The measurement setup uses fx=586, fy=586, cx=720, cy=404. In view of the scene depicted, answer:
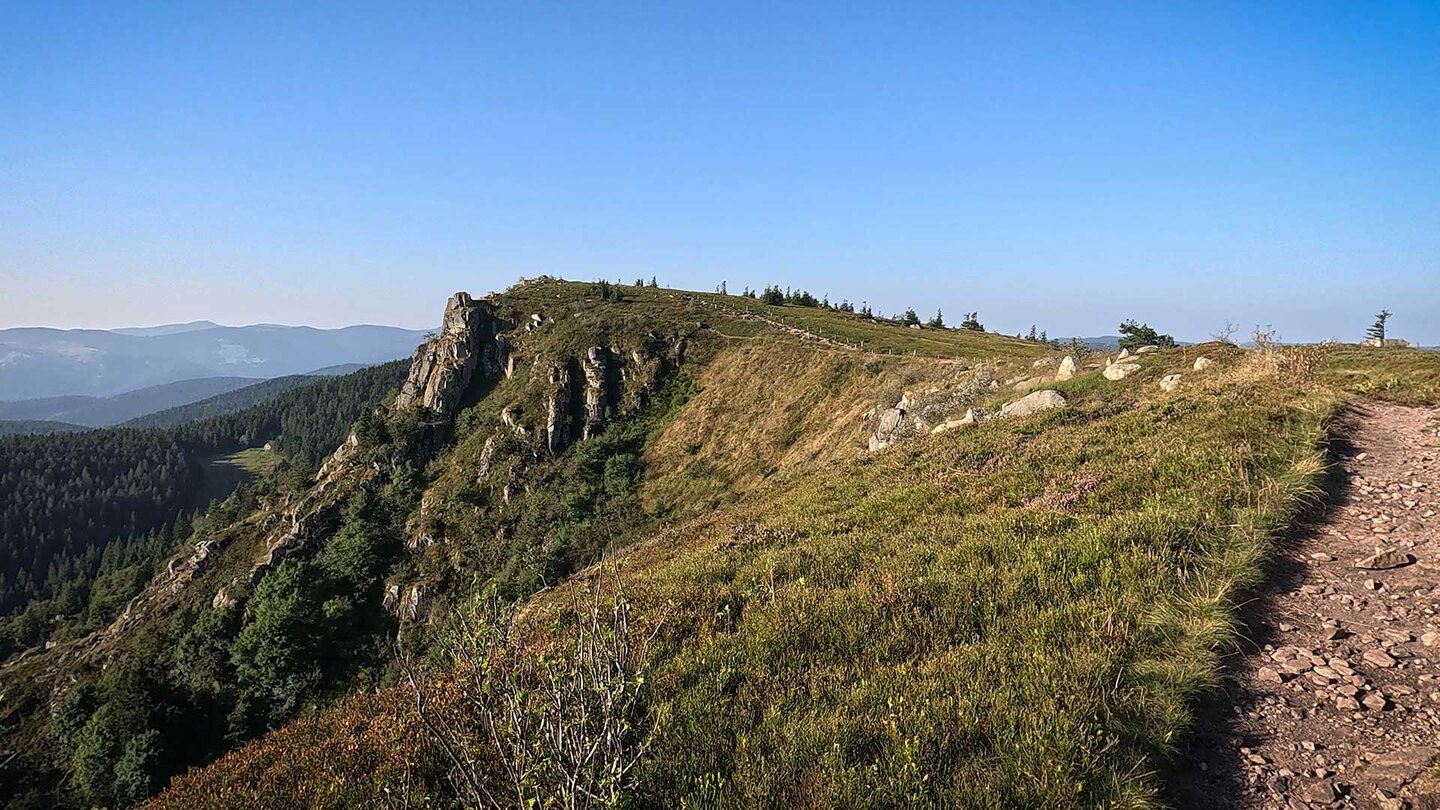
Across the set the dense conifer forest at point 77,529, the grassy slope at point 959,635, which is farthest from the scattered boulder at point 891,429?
the dense conifer forest at point 77,529

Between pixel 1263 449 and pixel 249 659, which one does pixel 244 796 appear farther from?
pixel 249 659

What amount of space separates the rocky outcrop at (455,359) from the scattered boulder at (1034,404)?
7187 cm

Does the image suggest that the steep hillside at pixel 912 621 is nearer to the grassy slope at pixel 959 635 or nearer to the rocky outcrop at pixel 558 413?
the grassy slope at pixel 959 635

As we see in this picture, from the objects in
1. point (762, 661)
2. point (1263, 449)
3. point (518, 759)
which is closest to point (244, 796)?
point (518, 759)

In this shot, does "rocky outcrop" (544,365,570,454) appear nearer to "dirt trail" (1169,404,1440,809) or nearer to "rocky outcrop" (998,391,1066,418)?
"rocky outcrop" (998,391,1066,418)

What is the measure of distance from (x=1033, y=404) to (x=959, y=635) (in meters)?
16.0

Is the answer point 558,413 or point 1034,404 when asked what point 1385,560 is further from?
point 558,413

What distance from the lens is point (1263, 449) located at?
10.8 meters

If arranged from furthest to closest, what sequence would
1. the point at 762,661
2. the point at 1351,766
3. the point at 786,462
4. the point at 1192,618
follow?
the point at 786,462 → the point at 762,661 → the point at 1192,618 → the point at 1351,766

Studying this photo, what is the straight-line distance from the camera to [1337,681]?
17.7 ft

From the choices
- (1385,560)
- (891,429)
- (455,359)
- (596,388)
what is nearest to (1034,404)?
(891,429)

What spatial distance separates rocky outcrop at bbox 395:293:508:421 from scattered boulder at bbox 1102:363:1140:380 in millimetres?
73624

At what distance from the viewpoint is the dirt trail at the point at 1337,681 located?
174 inches

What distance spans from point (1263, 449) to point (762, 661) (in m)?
10.5
